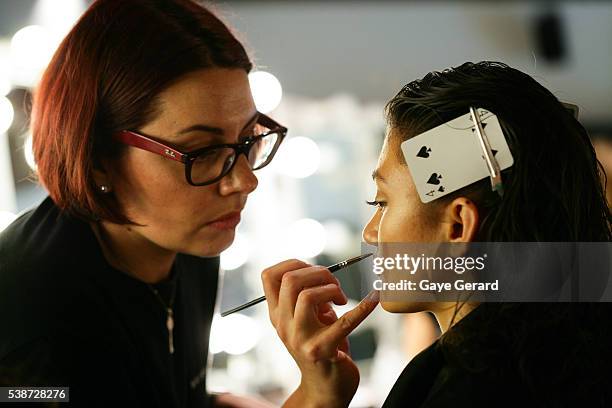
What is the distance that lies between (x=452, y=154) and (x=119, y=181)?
19.6 inches

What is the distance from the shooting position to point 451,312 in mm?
867

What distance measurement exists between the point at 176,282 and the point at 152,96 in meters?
0.36

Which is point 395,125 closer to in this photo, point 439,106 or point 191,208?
point 439,106

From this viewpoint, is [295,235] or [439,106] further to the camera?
[295,235]

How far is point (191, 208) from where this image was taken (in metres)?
1.02

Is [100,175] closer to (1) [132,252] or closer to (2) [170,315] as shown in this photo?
(1) [132,252]

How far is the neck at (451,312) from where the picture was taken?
851 mm

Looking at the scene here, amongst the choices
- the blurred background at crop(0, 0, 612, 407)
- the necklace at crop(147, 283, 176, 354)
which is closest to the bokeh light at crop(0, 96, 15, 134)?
the blurred background at crop(0, 0, 612, 407)

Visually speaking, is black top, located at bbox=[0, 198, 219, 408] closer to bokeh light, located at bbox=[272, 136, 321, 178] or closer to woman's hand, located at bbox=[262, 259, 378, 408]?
woman's hand, located at bbox=[262, 259, 378, 408]

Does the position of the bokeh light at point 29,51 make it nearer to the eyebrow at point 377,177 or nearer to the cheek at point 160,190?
the cheek at point 160,190

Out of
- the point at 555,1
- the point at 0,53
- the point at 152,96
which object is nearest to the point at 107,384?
the point at 152,96

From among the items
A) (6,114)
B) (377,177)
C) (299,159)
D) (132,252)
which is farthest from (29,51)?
(377,177)

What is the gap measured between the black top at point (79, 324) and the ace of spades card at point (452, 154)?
465mm

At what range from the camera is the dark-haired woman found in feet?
2.56
